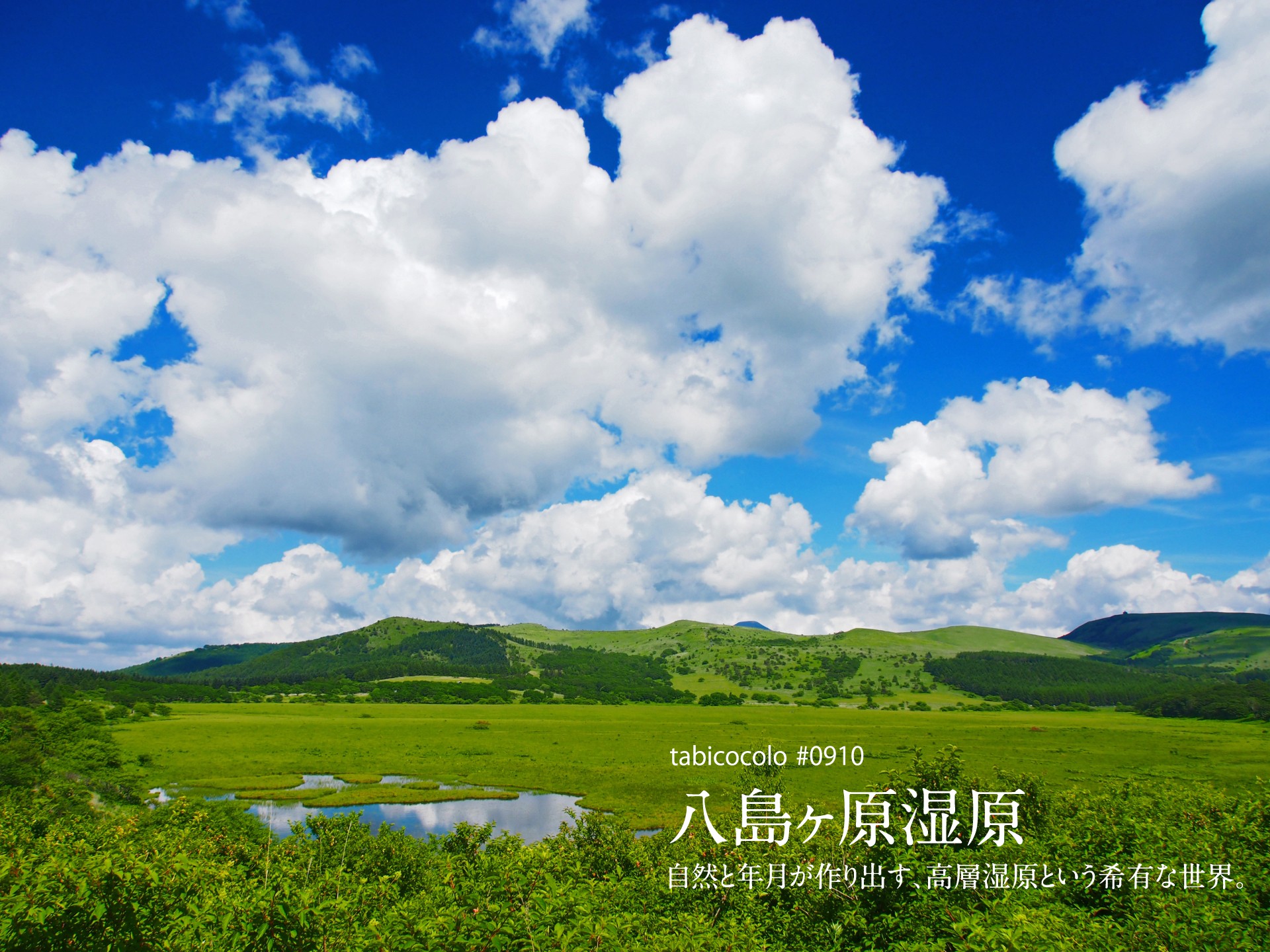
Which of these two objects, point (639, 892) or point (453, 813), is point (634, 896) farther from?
point (453, 813)

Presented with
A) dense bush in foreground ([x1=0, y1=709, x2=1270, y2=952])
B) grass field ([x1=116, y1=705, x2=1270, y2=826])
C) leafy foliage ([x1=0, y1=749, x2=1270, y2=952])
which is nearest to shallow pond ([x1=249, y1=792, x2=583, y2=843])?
grass field ([x1=116, y1=705, x2=1270, y2=826])

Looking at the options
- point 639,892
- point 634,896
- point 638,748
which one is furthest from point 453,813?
point 634,896

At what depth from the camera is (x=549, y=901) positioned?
35.9ft

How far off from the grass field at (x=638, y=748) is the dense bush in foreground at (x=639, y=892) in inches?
1240

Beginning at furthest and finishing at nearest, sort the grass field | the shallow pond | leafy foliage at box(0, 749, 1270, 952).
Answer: the grass field
the shallow pond
leafy foliage at box(0, 749, 1270, 952)

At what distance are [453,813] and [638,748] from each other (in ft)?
157

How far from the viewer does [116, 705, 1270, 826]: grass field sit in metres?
80.0

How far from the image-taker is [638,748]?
4365 inches

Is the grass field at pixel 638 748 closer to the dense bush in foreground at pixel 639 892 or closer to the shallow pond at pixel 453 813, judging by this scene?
the shallow pond at pixel 453 813

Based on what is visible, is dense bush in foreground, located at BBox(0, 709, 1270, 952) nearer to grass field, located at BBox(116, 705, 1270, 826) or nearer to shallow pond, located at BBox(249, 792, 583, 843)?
grass field, located at BBox(116, 705, 1270, 826)

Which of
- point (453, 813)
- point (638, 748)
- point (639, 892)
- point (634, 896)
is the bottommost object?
point (638, 748)

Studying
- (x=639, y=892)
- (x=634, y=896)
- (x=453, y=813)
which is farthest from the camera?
(x=453, y=813)

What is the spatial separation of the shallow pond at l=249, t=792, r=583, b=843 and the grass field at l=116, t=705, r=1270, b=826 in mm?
5802

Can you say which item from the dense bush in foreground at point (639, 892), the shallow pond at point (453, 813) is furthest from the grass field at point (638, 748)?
the dense bush in foreground at point (639, 892)
